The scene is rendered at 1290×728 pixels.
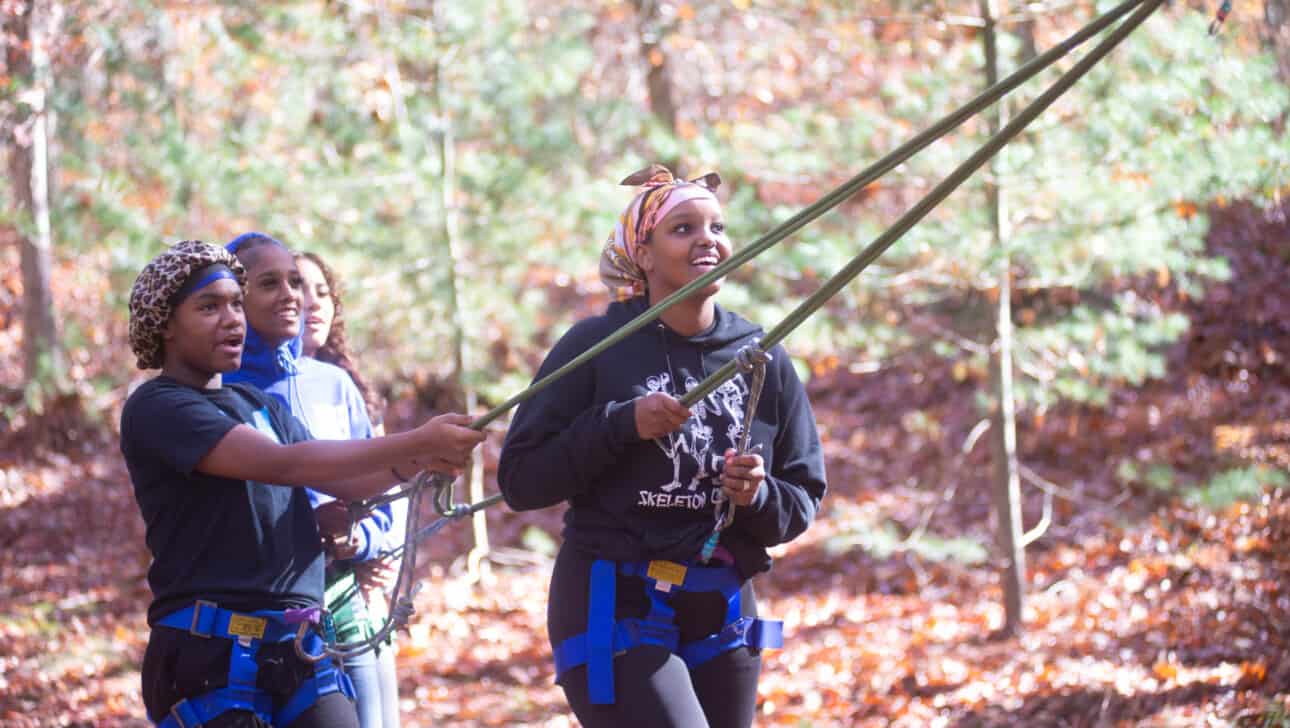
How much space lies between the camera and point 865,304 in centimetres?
816

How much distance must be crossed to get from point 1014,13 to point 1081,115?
2.27ft

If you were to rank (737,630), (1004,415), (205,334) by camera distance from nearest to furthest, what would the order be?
(205,334)
(737,630)
(1004,415)

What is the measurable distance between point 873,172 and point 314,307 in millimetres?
2233

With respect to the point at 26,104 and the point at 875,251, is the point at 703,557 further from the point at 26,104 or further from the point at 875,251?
the point at 26,104

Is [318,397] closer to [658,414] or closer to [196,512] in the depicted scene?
[196,512]

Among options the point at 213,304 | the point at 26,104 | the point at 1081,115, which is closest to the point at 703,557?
the point at 213,304

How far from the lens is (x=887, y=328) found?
7.38 meters

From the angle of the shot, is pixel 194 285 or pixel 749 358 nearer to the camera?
pixel 749 358

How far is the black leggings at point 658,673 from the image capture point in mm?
A: 2943

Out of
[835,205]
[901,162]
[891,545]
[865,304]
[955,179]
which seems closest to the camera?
[955,179]

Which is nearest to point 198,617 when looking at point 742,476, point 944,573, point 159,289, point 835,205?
point 159,289

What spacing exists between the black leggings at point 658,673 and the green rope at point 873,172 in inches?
19.5

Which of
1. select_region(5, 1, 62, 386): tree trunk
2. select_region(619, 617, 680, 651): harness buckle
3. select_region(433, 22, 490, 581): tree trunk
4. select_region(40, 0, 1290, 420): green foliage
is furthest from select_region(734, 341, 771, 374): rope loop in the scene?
select_region(5, 1, 62, 386): tree trunk

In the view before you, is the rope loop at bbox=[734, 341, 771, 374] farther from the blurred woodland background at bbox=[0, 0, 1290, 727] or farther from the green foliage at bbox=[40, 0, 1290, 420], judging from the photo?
the green foliage at bbox=[40, 0, 1290, 420]
